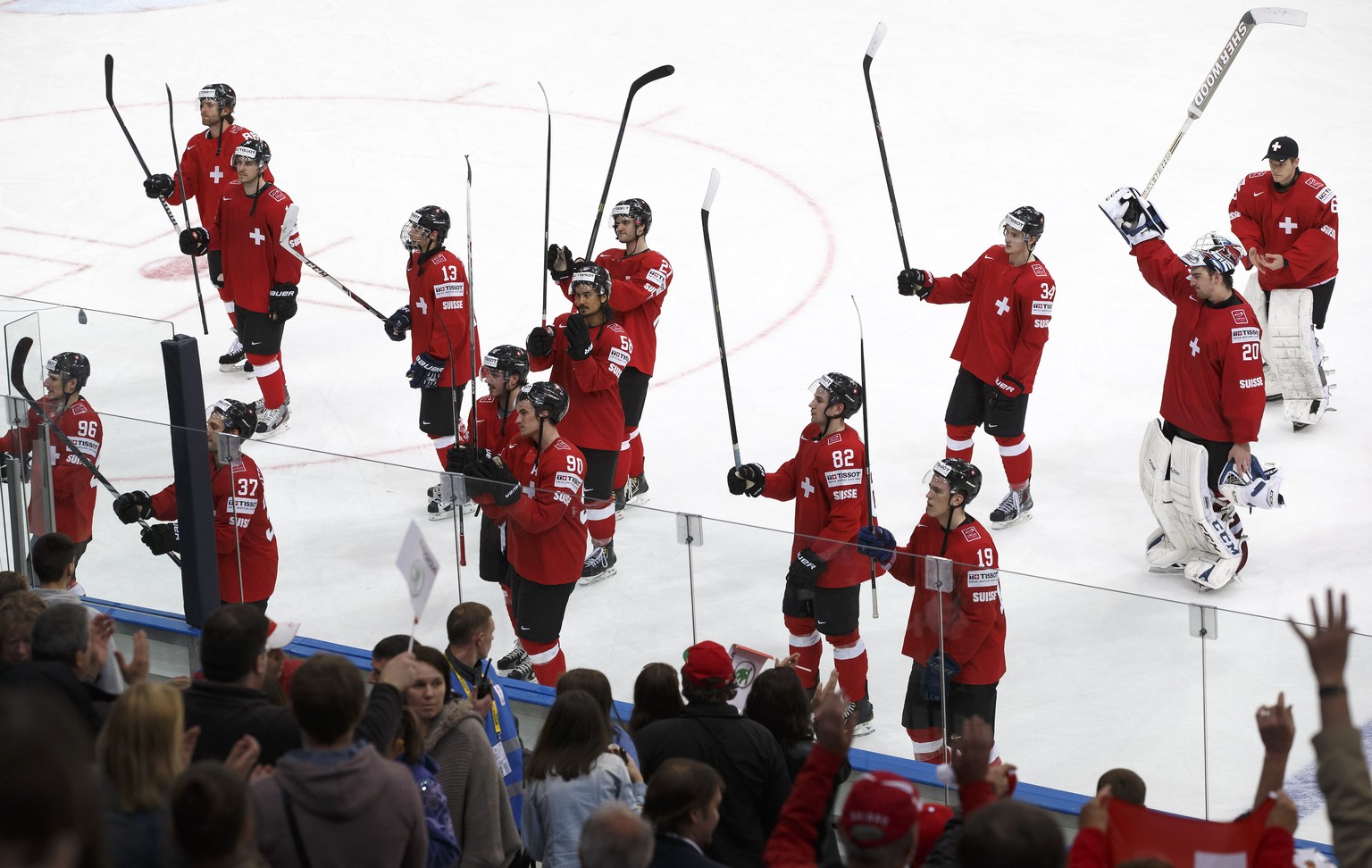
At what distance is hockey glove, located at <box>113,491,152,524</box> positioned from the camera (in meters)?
5.38

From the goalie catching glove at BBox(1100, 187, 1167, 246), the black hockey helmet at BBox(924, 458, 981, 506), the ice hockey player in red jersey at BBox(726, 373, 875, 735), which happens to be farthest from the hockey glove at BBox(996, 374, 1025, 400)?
the black hockey helmet at BBox(924, 458, 981, 506)

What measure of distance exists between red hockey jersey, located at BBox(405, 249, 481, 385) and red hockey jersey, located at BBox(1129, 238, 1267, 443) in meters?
2.90

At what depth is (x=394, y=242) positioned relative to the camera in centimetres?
1066

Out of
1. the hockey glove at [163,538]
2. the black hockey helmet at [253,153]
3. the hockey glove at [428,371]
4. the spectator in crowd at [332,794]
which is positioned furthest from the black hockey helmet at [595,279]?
the spectator in crowd at [332,794]

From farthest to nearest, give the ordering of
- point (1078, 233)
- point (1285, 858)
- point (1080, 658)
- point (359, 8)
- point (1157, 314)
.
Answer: point (359, 8)
point (1078, 233)
point (1157, 314)
point (1080, 658)
point (1285, 858)

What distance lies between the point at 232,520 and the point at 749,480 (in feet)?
5.91

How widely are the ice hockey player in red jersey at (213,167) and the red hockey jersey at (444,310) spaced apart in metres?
1.80

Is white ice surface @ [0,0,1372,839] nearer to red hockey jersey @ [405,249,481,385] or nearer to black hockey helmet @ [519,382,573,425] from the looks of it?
black hockey helmet @ [519,382,573,425]

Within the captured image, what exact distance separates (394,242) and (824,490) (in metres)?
5.71

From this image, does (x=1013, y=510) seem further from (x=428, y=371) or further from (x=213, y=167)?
(x=213, y=167)

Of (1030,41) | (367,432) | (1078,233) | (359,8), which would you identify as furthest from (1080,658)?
(359,8)

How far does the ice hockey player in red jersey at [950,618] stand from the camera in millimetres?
4734

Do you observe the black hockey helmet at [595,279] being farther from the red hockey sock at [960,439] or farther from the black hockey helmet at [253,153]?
the black hockey helmet at [253,153]

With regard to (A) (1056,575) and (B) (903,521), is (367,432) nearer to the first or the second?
(B) (903,521)
